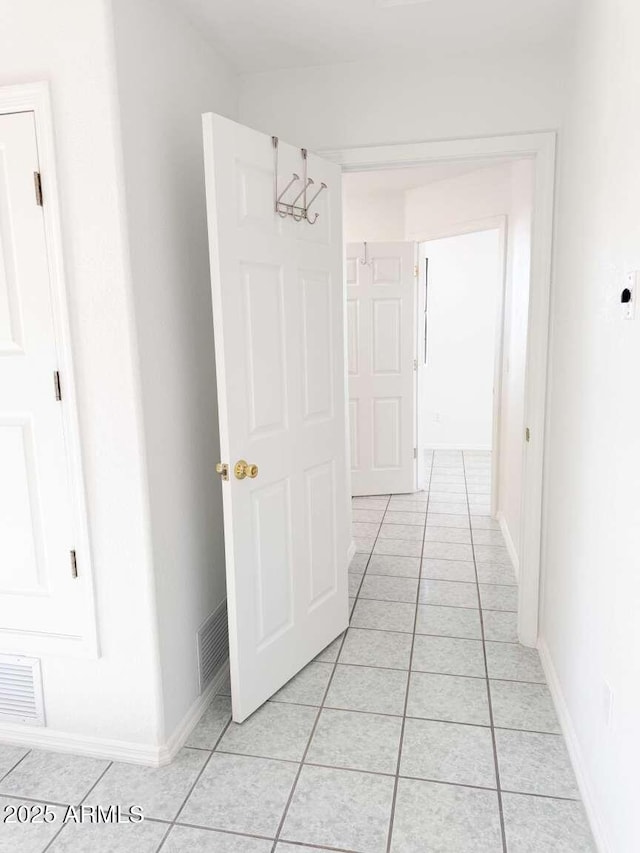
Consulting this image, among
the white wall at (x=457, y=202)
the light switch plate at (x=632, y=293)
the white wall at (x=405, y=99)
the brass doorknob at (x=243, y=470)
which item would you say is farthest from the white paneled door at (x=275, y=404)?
the white wall at (x=457, y=202)

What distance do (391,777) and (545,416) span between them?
4.87 ft

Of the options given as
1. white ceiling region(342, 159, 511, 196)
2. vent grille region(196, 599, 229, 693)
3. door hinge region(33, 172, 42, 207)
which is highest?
white ceiling region(342, 159, 511, 196)

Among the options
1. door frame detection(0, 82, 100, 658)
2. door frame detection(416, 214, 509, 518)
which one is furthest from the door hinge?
door frame detection(416, 214, 509, 518)

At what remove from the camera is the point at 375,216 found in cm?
533

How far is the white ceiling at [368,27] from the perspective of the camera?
2.05m

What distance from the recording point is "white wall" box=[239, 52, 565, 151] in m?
2.39

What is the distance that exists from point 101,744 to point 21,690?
13.2 inches

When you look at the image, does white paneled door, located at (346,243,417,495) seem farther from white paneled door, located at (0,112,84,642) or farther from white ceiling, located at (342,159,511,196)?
white paneled door, located at (0,112,84,642)

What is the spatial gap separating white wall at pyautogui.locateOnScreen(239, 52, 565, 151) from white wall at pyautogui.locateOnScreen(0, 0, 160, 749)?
1.04m

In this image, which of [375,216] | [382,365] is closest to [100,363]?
[382,365]

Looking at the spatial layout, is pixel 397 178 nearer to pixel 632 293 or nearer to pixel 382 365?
pixel 382 365

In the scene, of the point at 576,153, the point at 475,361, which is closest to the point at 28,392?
the point at 576,153

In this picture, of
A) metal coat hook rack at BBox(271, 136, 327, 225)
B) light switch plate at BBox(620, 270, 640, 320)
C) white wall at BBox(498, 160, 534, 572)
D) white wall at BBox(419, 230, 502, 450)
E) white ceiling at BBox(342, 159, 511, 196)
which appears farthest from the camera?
white wall at BBox(419, 230, 502, 450)

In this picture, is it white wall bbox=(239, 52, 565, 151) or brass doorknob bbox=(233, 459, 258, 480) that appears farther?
white wall bbox=(239, 52, 565, 151)
